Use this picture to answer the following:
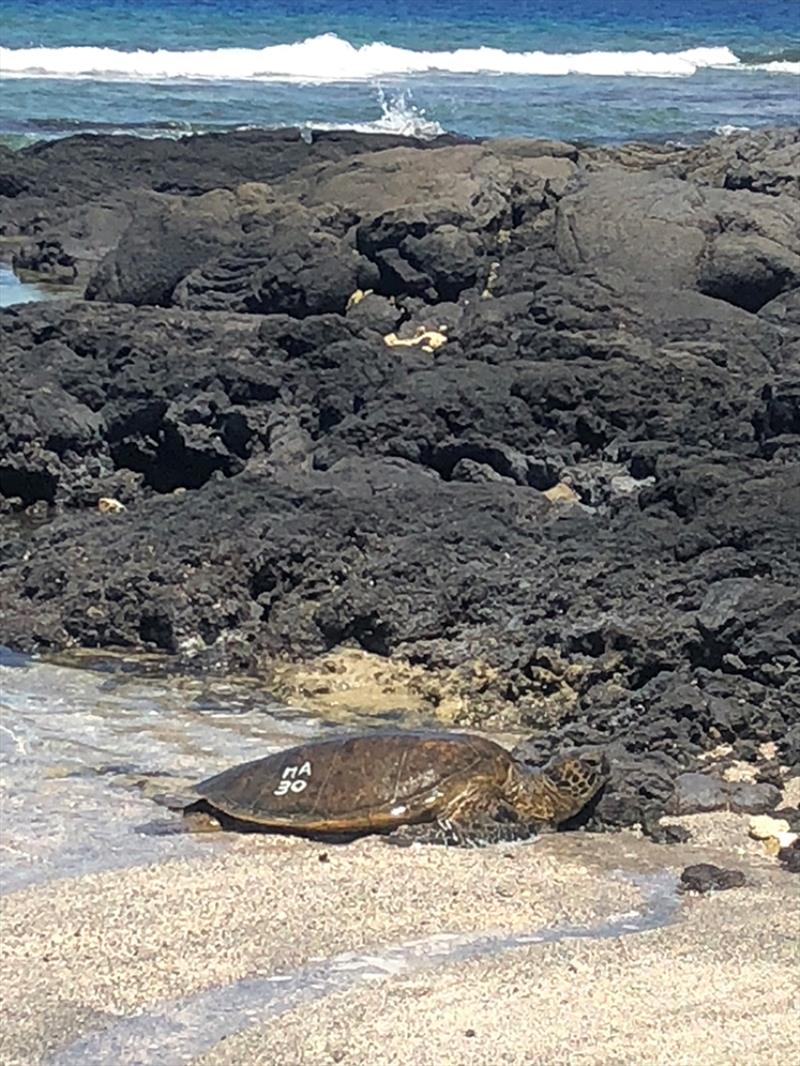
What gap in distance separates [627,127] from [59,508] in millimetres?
23876

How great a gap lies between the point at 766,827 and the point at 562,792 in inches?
28.8

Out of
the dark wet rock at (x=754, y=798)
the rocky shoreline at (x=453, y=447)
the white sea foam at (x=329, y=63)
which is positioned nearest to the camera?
the dark wet rock at (x=754, y=798)

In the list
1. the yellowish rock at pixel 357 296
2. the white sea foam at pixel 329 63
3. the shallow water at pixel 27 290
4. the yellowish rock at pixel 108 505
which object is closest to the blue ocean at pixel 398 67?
the white sea foam at pixel 329 63

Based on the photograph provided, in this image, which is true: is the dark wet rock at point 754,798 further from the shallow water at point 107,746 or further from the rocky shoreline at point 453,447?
the shallow water at point 107,746

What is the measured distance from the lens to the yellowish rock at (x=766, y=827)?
6.62 metres

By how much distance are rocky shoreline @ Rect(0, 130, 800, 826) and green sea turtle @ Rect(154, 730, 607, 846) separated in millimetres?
315

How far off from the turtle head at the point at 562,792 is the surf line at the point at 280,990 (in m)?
0.54

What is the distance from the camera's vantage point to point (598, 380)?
475 inches

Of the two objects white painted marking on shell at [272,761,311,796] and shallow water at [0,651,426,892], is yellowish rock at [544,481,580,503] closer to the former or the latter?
shallow water at [0,651,426,892]

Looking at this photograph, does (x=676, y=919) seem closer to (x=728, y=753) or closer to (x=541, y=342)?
(x=728, y=753)

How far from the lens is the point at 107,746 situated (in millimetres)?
7605

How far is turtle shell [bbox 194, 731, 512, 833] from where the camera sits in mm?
6539

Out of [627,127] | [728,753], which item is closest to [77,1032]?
[728,753]

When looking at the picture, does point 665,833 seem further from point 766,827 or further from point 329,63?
point 329,63
